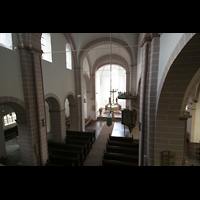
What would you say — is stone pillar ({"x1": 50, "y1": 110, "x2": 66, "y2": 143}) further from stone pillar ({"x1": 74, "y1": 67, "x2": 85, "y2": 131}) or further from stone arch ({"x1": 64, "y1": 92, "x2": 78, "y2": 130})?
stone pillar ({"x1": 74, "y1": 67, "x2": 85, "y2": 131})

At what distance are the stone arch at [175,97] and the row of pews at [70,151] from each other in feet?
13.8

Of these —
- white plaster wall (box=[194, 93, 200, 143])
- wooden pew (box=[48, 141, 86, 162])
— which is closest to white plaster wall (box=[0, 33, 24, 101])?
wooden pew (box=[48, 141, 86, 162])

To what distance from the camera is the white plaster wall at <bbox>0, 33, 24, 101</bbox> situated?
4664 millimetres

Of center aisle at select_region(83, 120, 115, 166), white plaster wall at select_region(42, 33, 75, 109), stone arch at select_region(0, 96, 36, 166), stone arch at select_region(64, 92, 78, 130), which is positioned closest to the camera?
stone arch at select_region(0, 96, 36, 166)

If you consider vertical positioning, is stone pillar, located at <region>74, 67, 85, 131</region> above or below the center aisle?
above

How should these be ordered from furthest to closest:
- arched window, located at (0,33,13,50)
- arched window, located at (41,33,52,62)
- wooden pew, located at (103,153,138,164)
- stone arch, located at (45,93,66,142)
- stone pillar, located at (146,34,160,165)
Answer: stone arch, located at (45,93,66,142) → arched window, located at (41,33,52,62) → wooden pew, located at (103,153,138,164) → arched window, located at (0,33,13,50) → stone pillar, located at (146,34,160,165)

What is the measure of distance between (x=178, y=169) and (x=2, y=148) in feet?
32.5

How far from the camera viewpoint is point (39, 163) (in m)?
6.24

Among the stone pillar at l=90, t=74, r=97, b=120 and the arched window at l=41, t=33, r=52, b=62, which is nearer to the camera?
the arched window at l=41, t=33, r=52, b=62

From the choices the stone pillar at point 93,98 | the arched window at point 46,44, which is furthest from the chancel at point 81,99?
the stone pillar at point 93,98

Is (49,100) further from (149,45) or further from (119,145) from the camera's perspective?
(149,45)

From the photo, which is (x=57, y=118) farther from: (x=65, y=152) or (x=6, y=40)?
(x=6, y=40)

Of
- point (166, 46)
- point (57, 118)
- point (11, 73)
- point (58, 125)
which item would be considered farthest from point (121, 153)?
point (11, 73)

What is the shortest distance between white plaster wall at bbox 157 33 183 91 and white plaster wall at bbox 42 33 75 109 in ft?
18.4
